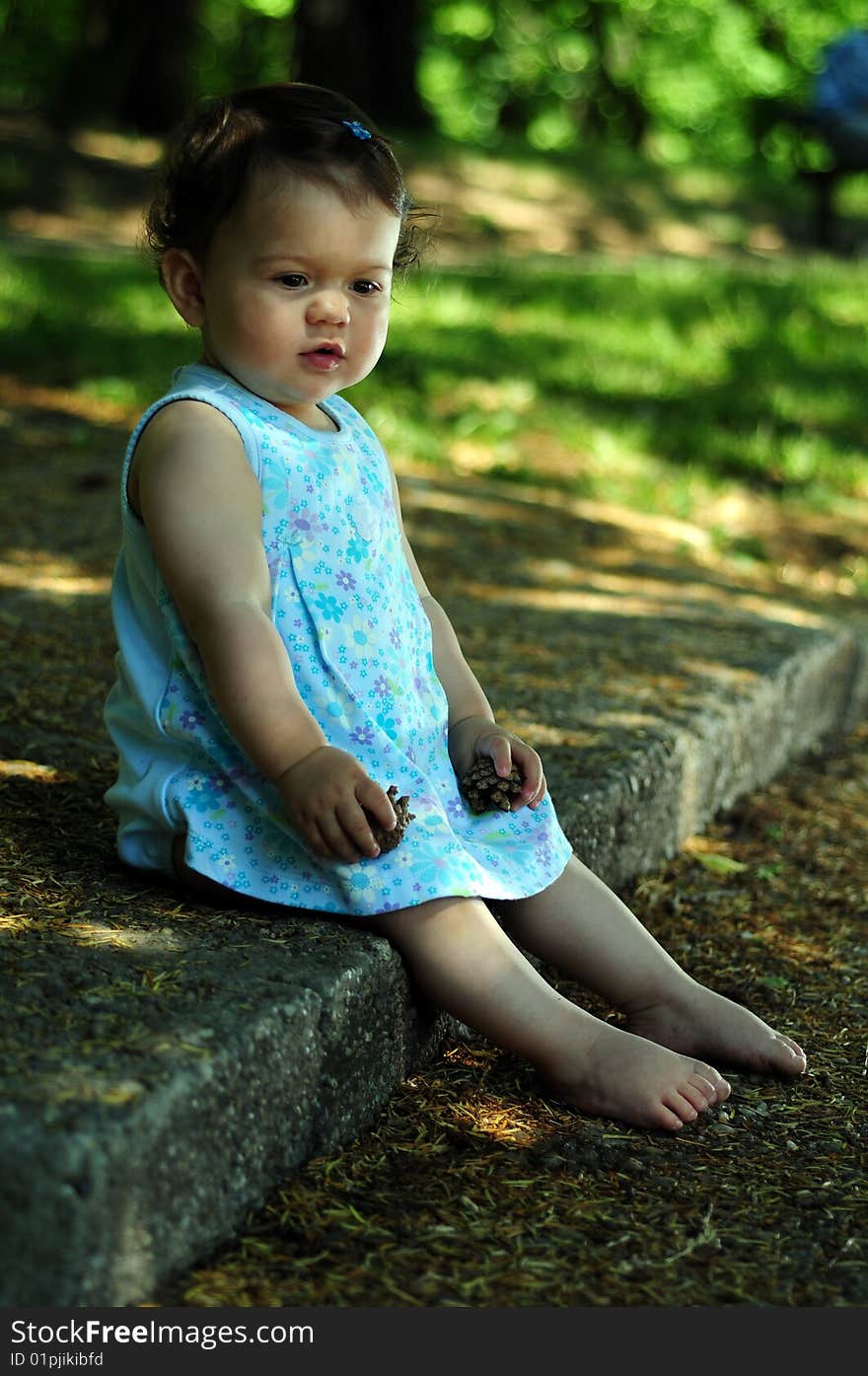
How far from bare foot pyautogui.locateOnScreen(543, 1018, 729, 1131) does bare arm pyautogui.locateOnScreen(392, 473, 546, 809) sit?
400 millimetres

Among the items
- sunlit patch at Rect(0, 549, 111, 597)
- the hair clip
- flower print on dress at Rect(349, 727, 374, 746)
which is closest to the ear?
the hair clip

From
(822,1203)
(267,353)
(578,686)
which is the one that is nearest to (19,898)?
(267,353)

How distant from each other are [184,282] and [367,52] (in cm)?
1389

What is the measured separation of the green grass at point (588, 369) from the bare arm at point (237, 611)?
3.25 meters

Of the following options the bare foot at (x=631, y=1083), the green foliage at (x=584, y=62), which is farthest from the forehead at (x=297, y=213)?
the green foliage at (x=584, y=62)

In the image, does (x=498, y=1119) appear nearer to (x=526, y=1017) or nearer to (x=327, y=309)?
(x=526, y=1017)

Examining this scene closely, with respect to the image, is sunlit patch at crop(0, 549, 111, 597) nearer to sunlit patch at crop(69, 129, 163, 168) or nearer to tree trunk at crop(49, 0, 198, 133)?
sunlit patch at crop(69, 129, 163, 168)

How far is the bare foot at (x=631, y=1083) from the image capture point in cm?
203

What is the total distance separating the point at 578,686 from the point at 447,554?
1163 millimetres

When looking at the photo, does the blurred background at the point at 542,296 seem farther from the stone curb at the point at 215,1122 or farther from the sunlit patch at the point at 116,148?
the stone curb at the point at 215,1122

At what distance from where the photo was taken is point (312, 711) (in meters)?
2.15

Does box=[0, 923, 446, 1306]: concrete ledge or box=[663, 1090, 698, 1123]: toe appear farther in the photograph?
box=[663, 1090, 698, 1123]: toe

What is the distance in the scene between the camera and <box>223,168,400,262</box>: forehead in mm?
2072

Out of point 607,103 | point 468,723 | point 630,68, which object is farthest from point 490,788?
point 607,103
